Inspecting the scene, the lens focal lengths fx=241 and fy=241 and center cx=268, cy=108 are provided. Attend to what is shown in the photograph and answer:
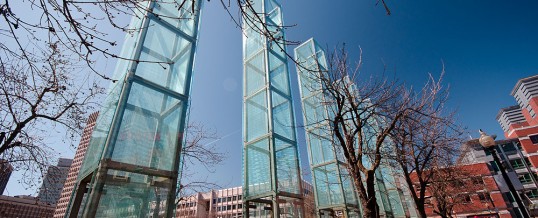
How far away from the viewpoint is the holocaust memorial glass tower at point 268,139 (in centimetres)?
841

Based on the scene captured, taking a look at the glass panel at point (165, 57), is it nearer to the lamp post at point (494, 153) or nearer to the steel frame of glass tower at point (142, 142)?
the steel frame of glass tower at point (142, 142)

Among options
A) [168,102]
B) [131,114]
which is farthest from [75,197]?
[168,102]

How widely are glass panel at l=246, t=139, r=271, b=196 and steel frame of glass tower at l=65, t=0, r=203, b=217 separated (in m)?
4.01

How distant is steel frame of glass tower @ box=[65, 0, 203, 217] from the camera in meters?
4.18

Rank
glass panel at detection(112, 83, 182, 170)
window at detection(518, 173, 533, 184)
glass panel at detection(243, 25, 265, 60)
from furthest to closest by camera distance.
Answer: window at detection(518, 173, 533, 184) → glass panel at detection(243, 25, 265, 60) → glass panel at detection(112, 83, 182, 170)

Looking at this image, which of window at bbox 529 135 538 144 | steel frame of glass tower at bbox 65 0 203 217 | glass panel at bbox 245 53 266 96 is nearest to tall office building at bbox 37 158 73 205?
steel frame of glass tower at bbox 65 0 203 217

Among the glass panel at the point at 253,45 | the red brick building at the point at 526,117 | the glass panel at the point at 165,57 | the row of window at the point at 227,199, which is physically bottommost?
the glass panel at the point at 165,57

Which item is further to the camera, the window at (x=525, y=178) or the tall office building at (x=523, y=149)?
the window at (x=525, y=178)

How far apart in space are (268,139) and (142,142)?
5.17m

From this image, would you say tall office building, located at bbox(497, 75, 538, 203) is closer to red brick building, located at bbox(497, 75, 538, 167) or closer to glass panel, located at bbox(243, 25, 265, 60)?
red brick building, located at bbox(497, 75, 538, 167)

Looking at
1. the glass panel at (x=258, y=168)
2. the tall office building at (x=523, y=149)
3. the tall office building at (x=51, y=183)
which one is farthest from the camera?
the tall office building at (x=523, y=149)

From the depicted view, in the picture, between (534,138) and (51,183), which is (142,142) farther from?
(534,138)

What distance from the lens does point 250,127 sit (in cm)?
1038

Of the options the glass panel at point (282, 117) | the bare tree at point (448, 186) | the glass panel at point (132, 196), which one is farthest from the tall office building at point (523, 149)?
the glass panel at point (132, 196)
